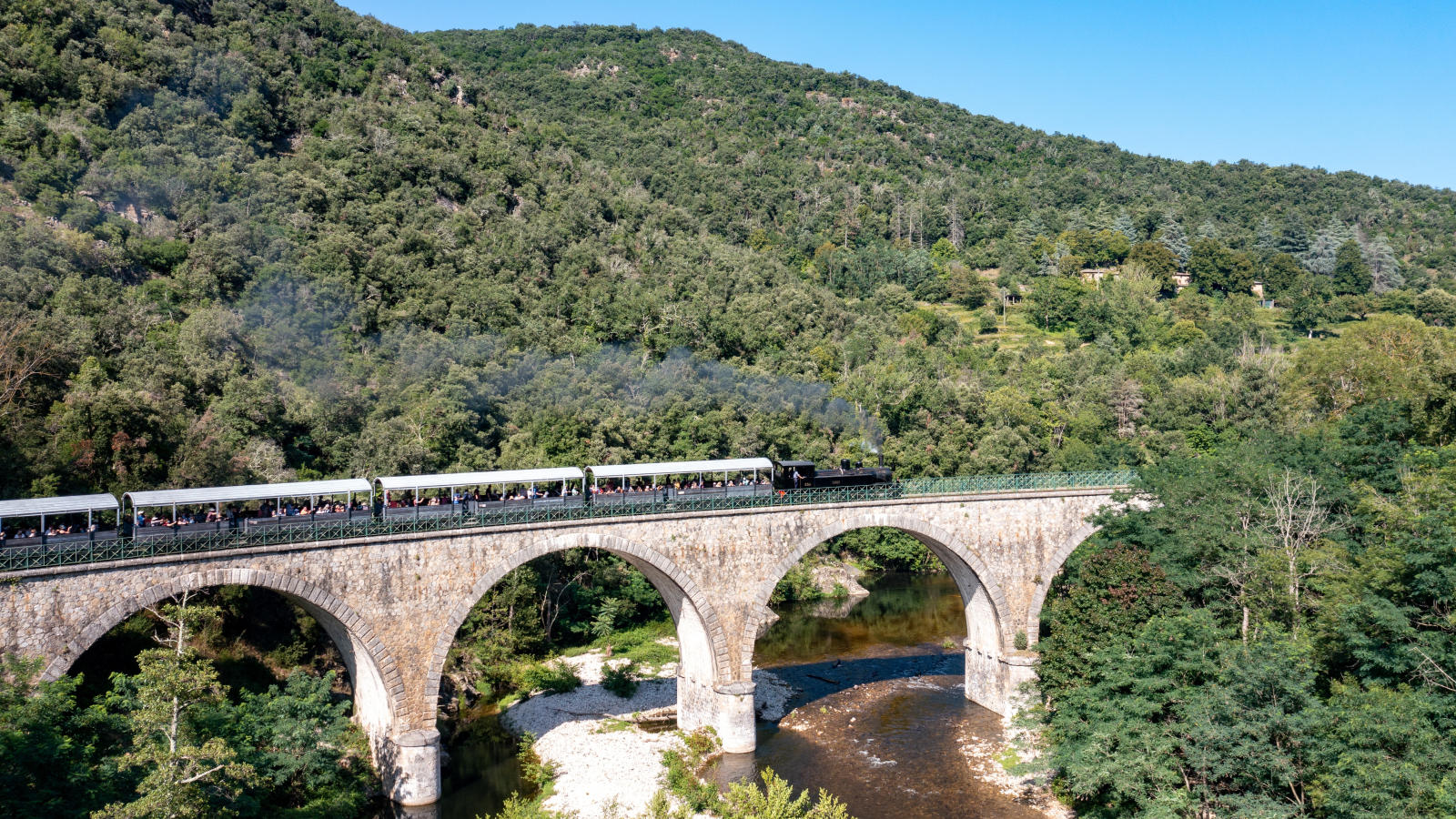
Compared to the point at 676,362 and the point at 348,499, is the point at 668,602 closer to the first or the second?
the point at 348,499

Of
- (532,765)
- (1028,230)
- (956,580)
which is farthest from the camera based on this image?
(1028,230)

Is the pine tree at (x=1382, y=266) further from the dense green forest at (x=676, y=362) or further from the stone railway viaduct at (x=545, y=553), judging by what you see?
the stone railway viaduct at (x=545, y=553)

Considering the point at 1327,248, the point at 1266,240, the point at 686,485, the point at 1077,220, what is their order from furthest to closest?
the point at 1077,220 → the point at 1266,240 → the point at 1327,248 → the point at 686,485

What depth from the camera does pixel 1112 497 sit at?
40.8 meters

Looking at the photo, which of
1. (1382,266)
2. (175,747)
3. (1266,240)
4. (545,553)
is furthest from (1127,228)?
(175,747)

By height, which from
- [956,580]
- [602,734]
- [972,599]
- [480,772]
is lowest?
[480,772]

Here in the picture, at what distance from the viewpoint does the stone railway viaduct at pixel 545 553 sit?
996 inches

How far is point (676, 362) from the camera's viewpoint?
66.5m

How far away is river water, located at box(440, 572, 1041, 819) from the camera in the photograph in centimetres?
3164

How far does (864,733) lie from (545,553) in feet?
54.9

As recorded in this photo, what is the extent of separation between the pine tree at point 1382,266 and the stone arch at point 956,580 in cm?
10240

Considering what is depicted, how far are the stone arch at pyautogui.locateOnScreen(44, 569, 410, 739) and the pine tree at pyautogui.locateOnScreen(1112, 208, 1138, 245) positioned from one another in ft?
398

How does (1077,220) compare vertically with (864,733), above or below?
above

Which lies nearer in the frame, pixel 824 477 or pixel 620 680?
pixel 824 477
